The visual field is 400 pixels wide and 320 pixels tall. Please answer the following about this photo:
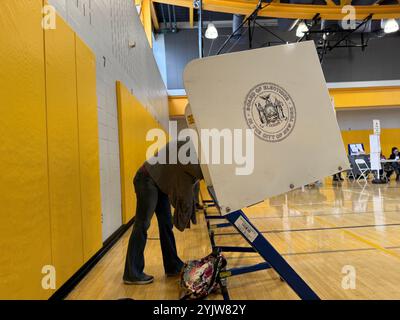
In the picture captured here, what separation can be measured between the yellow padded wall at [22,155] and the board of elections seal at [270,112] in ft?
3.78

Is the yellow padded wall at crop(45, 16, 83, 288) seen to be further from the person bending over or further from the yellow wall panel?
the yellow wall panel

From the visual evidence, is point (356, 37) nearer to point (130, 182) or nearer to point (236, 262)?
point (130, 182)

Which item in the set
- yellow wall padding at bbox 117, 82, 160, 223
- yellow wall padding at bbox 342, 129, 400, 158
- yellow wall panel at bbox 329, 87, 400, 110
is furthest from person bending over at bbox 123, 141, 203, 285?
yellow wall padding at bbox 342, 129, 400, 158

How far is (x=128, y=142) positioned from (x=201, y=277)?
→ 3.08 meters

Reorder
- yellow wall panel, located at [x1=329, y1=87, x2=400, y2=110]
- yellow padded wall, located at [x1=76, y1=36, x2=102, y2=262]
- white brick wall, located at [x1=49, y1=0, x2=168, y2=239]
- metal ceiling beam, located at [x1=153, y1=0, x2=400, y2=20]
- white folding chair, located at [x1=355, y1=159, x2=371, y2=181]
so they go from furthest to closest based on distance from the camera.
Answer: yellow wall panel, located at [x1=329, y1=87, x2=400, y2=110] < white folding chair, located at [x1=355, y1=159, x2=371, y2=181] < metal ceiling beam, located at [x1=153, y1=0, x2=400, y2=20] < white brick wall, located at [x1=49, y1=0, x2=168, y2=239] < yellow padded wall, located at [x1=76, y1=36, x2=102, y2=262]

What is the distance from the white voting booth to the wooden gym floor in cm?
68

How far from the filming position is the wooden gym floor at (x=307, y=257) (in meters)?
2.30

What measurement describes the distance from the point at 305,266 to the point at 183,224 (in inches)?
44.7

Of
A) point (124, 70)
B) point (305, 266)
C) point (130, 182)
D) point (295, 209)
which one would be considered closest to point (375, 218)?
point (295, 209)

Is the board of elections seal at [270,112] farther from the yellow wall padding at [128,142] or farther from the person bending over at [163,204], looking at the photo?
the yellow wall padding at [128,142]

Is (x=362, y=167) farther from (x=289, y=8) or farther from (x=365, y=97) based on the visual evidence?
(x=289, y=8)

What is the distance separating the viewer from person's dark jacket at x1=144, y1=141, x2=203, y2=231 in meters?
2.28

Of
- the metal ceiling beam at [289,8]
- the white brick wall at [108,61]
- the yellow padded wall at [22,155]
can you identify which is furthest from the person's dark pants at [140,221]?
the metal ceiling beam at [289,8]

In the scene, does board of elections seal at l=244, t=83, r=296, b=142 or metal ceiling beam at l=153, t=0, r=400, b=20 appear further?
metal ceiling beam at l=153, t=0, r=400, b=20
